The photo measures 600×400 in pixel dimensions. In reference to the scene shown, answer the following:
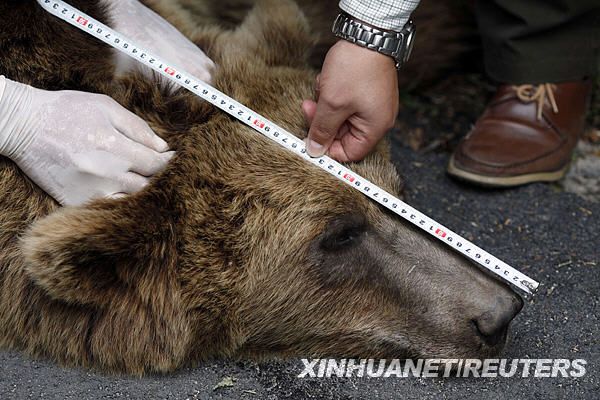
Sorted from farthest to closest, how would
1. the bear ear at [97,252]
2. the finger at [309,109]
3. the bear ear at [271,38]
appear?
the bear ear at [271,38] → the finger at [309,109] → the bear ear at [97,252]

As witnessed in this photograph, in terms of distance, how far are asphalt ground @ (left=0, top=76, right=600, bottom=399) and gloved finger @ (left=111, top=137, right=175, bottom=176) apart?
2.57 ft

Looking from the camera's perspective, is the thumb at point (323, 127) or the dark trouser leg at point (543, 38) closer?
the thumb at point (323, 127)

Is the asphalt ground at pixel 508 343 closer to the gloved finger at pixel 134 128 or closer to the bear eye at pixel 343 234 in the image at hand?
the bear eye at pixel 343 234

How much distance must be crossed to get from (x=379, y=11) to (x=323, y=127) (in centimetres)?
50

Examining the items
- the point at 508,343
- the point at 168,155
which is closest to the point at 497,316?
the point at 508,343

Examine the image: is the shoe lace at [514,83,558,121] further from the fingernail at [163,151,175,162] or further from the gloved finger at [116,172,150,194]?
the gloved finger at [116,172,150,194]

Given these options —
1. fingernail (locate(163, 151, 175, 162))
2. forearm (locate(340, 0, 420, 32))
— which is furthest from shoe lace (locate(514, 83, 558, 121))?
fingernail (locate(163, 151, 175, 162))

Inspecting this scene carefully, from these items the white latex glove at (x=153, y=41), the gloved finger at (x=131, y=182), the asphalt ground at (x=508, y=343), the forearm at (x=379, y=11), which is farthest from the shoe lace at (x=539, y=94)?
the gloved finger at (x=131, y=182)

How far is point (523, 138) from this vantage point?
454cm

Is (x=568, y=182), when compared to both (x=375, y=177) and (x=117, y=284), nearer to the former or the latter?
(x=375, y=177)

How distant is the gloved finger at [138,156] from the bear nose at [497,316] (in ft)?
4.36

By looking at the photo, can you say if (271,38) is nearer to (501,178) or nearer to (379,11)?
(379,11)

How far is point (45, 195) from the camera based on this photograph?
3168 millimetres

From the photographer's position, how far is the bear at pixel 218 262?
3.09 meters
